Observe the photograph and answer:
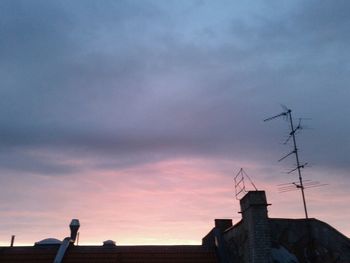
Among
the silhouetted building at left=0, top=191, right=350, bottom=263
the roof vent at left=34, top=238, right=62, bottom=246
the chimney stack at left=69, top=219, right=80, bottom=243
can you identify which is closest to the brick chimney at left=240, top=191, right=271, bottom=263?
the silhouetted building at left=0, top=191, right=350, bottom=263

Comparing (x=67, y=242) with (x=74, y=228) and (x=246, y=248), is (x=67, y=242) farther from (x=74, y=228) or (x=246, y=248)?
(x=246, y=248)

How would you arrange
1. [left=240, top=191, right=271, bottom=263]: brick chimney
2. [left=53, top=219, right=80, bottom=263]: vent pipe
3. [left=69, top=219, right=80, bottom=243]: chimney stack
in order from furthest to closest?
[left=69, top=219, right=80, bottom=243]: chimney stack → [left=53, top=219, right=80, bottom=263]: vent pipe → [left=240, top=191, right=271, bottom=263]: brick chimney

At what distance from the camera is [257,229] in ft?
42.3

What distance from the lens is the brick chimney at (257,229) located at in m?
12.7

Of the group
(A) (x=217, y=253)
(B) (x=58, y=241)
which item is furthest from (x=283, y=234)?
(B) (x=58, y=241)

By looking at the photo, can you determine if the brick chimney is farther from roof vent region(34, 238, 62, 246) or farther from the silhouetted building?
roof vent region(34, 238, 62, 246)

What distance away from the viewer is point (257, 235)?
42.1 feet

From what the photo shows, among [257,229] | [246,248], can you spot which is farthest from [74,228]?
[257,229]

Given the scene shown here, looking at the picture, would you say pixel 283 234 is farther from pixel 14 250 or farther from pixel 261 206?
pixel 14 250

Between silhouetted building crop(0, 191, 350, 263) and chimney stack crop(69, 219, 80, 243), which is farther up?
chimney stack crop(69, 219, 80, 243)

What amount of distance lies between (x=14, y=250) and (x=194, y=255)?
994 centimetres

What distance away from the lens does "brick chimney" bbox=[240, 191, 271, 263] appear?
12.7 meters

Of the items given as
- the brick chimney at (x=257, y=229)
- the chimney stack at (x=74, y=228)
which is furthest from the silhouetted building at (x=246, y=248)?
the chimney stack at (x=74, y=228)

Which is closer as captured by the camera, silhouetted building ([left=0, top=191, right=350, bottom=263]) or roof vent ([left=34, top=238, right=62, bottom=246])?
silhouetted building ([left=0, top=191, right=350, bottom=263])
